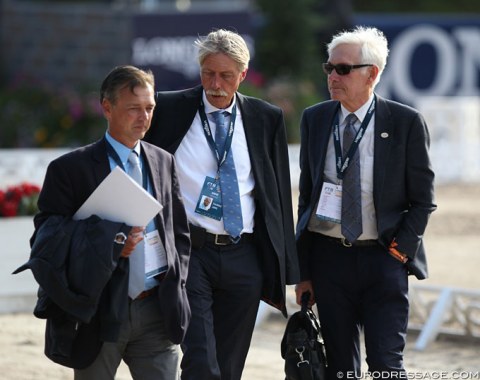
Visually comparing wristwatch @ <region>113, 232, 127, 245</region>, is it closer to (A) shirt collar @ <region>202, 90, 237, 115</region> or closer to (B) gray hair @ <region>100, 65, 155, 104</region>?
(B) gray hair @ <region>100, 65, 155, 104</region>

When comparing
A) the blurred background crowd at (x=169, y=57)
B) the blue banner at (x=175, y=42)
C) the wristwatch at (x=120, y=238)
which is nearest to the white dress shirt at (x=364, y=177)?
the wristwatch at (x=120, y=238)

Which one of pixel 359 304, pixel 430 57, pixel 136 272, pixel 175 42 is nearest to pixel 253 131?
pixel 359 304

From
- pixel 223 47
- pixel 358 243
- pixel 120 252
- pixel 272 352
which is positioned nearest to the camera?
pixel 120 252

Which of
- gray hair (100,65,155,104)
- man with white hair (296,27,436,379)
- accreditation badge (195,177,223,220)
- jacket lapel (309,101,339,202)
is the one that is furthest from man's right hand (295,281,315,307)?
gray hair (100,65,155,104)

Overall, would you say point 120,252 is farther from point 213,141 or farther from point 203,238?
point 213,141

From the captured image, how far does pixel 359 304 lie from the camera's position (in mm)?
5188

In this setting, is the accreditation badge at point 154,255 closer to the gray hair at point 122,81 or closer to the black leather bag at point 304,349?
the gray hair at point 122,81

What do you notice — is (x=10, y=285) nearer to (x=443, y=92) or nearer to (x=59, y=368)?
(x=59, y=368)

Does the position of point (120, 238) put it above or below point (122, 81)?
below

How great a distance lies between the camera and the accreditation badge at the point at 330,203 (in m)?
5.08

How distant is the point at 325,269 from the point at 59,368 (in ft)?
7.88

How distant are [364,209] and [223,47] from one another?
963 millimetres

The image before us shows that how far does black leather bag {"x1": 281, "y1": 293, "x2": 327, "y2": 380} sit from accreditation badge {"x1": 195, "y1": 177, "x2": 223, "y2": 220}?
64 centimetres

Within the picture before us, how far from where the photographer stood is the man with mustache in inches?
194
